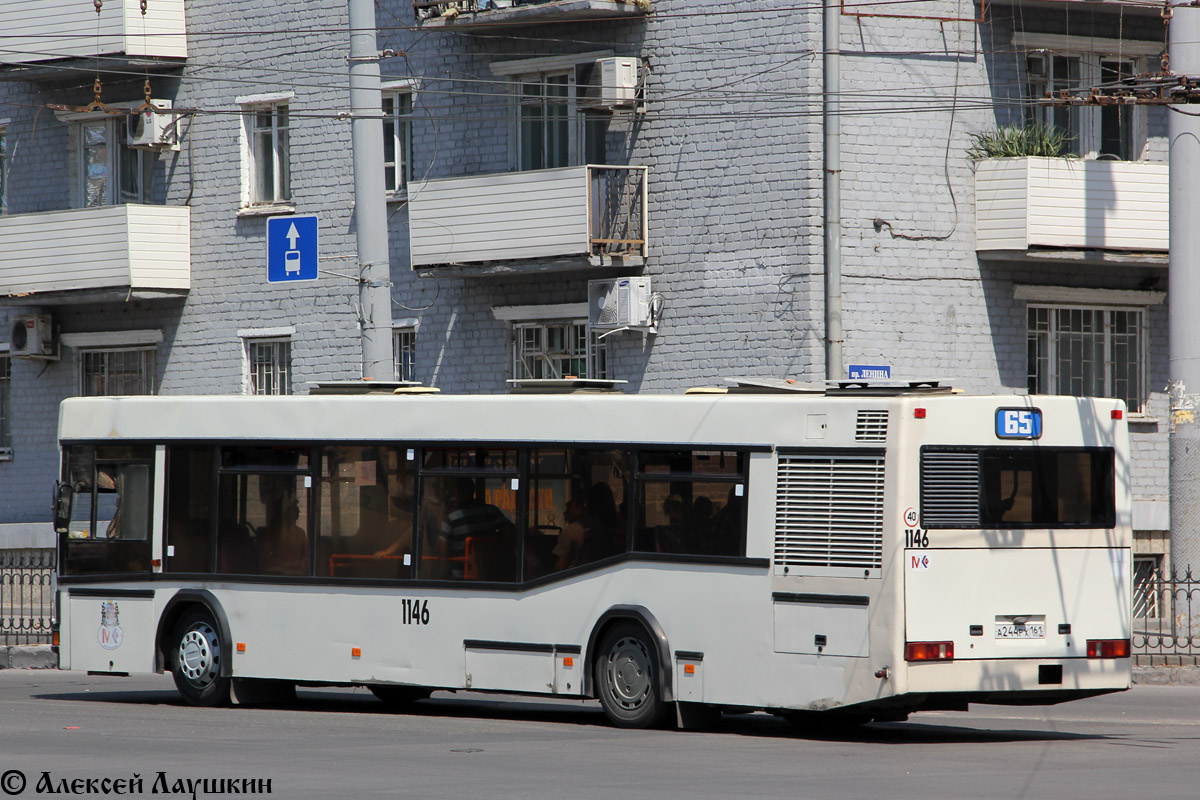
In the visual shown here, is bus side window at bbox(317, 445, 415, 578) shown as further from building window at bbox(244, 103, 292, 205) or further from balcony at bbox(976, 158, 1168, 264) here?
building window at bbox(244, 103, 292, 205)

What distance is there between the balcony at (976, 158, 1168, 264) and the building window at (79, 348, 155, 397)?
1277 centimetres

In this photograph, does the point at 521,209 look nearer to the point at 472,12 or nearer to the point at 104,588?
the point at 472,12

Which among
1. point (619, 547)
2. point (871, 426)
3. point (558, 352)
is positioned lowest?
point (619, 547)

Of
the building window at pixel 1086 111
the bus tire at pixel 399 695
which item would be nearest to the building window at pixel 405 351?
the building window at pixel 1086 111

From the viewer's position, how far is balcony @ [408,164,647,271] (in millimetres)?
22656

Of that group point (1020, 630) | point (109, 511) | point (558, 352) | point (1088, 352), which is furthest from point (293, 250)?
point (1088, 352)

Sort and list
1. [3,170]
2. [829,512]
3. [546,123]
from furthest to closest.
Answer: [3,170] < [546,123] < [829,512]

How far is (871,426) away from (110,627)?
755 centimetres

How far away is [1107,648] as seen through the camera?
13.6 metres

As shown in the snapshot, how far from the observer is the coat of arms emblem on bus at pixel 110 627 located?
1683 centimetres

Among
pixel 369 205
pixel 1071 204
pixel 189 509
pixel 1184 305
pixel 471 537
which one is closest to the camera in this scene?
pixel 471 537

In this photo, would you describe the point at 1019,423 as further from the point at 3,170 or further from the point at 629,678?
the point at 3,170

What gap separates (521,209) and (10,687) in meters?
8.44

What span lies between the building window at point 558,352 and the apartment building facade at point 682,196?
0.11 feet
